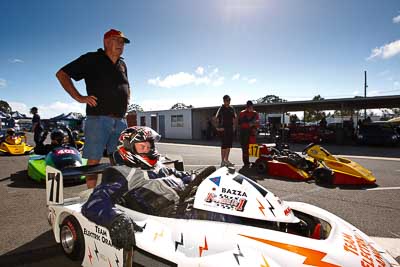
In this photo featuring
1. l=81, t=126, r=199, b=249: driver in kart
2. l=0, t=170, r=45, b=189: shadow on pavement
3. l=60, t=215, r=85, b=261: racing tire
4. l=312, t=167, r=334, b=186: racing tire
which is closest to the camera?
l=81, t=126, r=199, b=249: driver in kart

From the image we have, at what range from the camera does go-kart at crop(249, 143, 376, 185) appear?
5199 mm

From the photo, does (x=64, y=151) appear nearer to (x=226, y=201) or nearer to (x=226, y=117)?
(x=226, y=117)

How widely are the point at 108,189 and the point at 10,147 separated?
39.6 ft

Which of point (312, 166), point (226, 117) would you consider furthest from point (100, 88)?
point (312, 166)

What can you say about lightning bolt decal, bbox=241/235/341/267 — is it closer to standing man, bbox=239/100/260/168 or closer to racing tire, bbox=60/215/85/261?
racing tire, bbox=60/215/85/261

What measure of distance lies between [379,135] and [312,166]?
1197 centimetres

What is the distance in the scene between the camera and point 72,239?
7.62 ft

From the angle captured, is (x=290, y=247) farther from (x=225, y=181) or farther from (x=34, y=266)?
(x=34, y=266)

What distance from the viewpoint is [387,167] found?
7605mm

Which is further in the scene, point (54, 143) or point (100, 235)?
point (54, 143)

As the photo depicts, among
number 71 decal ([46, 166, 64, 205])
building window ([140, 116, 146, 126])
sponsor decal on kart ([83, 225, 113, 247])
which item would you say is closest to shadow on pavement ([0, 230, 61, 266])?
number 71 decal ([46, 166, 64, 205])

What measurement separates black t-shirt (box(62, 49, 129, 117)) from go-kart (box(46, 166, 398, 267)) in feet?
4.41

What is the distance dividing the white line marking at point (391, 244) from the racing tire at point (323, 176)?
2.58 meters

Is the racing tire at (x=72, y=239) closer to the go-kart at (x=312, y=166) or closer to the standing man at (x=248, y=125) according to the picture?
the go-kart at (x=312, y=166)
